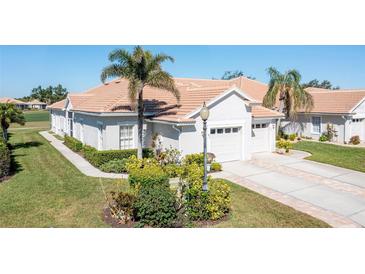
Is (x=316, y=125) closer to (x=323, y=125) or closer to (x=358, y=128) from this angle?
(x=323, y=125)

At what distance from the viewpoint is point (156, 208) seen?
8625mm

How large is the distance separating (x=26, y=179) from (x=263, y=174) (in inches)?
437

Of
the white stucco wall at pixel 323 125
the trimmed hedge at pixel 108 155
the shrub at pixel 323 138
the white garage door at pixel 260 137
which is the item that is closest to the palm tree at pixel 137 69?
the trimmed hedge at pixel 108 155

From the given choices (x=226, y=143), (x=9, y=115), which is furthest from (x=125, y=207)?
(x=9, y=115)

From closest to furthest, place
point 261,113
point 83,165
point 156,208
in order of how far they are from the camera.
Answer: point 156,208
point 83,165
point 261,113

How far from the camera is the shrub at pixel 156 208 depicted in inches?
340

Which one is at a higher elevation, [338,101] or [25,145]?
[338,101]

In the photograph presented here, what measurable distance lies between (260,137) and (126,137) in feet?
29.3

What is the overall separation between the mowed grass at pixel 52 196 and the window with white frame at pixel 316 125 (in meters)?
21.2

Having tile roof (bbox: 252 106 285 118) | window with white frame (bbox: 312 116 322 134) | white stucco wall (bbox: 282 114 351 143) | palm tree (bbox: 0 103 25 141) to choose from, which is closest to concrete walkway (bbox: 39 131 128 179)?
palm tree (bbox: 0 103 25 141)

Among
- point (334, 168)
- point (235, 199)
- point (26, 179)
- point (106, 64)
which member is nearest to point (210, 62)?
point (106, 64)

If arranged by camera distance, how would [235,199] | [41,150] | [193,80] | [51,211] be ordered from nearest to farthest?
[51,211] → [235,199] → [41,150] → [193,80]

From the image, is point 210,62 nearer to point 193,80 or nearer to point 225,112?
point 225,112

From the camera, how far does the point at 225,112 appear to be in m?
17.2
